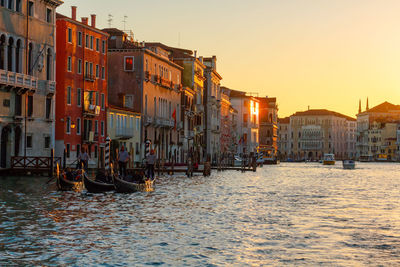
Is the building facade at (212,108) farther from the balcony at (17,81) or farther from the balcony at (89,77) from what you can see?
the balcony at (17,81)

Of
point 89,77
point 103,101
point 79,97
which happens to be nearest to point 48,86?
point 79,97

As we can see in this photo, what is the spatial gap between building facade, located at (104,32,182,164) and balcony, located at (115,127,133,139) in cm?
289

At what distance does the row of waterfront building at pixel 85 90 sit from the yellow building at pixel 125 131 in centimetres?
8

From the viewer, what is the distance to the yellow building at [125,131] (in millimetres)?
54375

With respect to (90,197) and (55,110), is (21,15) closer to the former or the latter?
(55,110)

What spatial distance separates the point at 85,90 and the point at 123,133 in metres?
6.46

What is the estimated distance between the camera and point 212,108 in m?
93.5

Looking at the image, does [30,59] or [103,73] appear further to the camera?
[103,73]

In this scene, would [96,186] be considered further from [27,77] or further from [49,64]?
[49,64]

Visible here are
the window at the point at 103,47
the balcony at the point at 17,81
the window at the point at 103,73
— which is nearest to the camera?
the balcony at the point at 17,81

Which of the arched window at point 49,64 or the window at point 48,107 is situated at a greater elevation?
the arched window at point 49,64

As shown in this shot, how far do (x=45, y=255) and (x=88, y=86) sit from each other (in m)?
39.4

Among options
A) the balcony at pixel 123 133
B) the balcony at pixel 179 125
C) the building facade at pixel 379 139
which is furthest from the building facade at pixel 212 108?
the building facade at pixel 379 139

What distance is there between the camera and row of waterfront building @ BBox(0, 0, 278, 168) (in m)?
40.4
